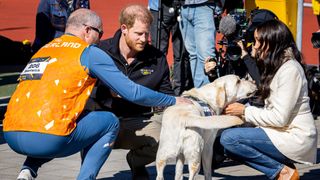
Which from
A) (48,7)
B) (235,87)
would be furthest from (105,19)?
(235,87)

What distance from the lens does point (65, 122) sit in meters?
5.65

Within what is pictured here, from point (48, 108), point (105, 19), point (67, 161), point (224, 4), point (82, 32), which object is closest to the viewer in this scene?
point (48, 108)

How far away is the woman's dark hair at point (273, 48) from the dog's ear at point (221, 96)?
0.39 metres

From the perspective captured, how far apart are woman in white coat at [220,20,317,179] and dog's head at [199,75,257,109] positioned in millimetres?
86

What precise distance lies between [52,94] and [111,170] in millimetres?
1932

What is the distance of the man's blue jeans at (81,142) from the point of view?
223 inches

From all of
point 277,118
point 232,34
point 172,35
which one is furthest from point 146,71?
point 172,35

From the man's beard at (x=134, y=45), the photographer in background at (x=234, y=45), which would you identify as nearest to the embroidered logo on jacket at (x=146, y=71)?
the man's beard at (x=134, y=45)

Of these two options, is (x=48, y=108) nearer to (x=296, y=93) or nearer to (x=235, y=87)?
(x=235, y=87)

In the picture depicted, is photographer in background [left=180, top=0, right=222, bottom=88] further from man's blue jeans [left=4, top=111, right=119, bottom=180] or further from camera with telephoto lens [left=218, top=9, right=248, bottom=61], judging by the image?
man's blue jeans [left=4, top=111, right=119, bottom=180]

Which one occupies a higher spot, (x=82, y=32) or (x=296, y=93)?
(x=82, y=32)

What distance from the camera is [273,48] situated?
6383mm

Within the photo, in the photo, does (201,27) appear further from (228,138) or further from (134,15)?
(228,138)

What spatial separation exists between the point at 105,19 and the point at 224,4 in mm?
16051
